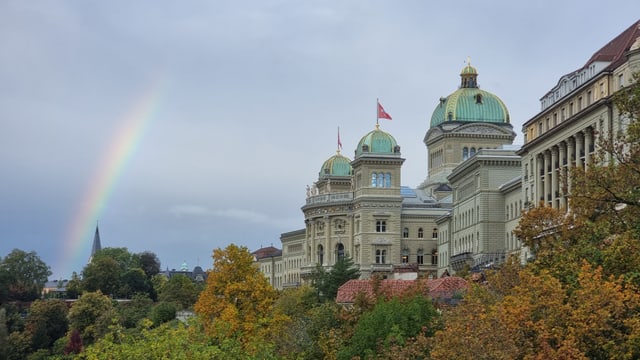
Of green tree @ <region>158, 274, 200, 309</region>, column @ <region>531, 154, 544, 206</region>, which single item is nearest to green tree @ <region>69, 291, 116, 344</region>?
green tree @ <region>158, 274, 200, 309</region>


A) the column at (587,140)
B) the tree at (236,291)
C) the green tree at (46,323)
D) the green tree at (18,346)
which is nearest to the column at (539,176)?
the column at (587,140)

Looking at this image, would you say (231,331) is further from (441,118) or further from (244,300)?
(441,118)

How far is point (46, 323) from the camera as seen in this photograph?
6998 inches

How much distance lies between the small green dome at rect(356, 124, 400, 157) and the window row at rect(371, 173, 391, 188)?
3.45m

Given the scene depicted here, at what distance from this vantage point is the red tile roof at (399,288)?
76.4 meters

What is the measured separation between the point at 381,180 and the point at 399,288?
10252 centimetres

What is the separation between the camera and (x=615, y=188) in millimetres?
46562

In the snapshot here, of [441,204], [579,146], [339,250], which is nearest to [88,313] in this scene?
[339,250]

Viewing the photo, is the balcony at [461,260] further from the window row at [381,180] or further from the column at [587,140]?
the column at [587,140]

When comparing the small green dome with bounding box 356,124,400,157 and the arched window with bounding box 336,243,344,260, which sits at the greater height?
the small green dome with bounding box 356,124,400,157

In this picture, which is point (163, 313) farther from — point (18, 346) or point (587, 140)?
point (587, 140)

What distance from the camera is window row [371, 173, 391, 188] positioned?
185625 mm

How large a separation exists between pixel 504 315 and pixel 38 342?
13776 centimetres

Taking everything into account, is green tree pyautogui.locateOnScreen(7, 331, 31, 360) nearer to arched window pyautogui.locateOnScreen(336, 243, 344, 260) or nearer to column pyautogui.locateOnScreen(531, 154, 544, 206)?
arched window pyautogui.locateOnScreen(336, 243, 344, 260)
